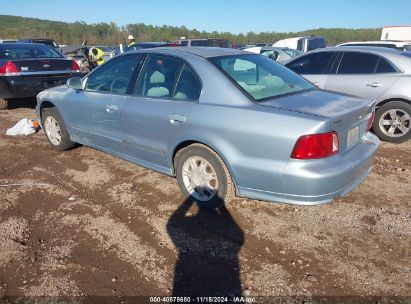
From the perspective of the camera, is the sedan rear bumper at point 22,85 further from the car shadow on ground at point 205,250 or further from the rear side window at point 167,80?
the car shadow on ground at point 205,250

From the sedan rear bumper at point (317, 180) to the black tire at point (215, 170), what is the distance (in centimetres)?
30

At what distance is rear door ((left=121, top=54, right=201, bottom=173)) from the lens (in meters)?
3.50

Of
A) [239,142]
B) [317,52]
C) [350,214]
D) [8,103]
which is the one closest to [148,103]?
A: [239,142]

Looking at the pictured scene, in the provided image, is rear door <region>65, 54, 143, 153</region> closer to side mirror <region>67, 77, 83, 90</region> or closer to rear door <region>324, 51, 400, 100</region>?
side mirror <region>67, 77, 83, 90</region>

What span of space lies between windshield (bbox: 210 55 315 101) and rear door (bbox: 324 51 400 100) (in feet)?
7.93

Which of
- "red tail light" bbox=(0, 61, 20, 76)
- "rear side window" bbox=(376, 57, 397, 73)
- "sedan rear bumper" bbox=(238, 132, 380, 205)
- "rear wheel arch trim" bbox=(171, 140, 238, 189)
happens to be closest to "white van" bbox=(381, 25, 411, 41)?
"rear side window" bbox=(376, 57, 397, 73)

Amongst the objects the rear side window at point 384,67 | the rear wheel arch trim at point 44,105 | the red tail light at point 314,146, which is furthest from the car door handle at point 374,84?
the rear wheel arch trim at point 44,105

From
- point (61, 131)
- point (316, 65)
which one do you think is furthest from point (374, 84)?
point (61, 131)

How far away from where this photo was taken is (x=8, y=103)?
368 inches

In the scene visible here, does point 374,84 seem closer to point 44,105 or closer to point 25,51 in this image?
point 44,105

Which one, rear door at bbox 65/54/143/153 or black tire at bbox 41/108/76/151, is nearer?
rear door at bbox 65/54/143/153

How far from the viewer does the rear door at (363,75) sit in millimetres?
5691

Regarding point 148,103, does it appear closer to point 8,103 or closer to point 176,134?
point 176,134

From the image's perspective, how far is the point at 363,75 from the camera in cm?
588
